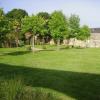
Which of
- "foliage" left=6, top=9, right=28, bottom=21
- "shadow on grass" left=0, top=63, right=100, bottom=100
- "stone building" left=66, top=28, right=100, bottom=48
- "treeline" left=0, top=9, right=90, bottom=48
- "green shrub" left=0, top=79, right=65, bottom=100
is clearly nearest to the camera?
"green shrub" left=0, top=79, right=65, bottom=100

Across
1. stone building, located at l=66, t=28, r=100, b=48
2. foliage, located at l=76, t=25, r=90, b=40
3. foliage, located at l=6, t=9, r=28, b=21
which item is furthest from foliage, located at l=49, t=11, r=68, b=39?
foliage, located at l=6, t=9, r=28, b=21

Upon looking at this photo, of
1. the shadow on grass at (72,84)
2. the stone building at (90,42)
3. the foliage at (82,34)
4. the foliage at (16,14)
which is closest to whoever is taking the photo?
the shadow on grass at (72,84)

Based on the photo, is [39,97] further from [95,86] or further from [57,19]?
[57,19]

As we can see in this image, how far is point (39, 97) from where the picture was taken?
8523 mm

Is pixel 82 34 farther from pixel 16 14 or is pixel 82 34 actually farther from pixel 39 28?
pixel 16 14

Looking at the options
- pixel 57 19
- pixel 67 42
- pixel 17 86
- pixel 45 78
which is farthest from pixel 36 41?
pixel 17 86

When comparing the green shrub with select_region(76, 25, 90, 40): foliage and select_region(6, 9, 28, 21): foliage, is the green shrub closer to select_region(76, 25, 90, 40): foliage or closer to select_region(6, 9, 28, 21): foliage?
select_region(76, 25, 90, 40): foliage

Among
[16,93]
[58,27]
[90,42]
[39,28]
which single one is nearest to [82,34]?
[90,42]

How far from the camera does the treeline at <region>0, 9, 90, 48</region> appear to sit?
47219mm

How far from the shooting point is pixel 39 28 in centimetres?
5191

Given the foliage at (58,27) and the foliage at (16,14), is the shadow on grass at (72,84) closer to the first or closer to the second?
the foliage at (58,27)

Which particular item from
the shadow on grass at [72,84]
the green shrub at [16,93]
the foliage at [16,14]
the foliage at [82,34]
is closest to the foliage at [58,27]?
the foliage at [82,34]

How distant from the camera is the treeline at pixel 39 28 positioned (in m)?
47.2

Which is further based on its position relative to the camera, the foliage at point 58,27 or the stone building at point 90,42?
the stone building at point 90,42
